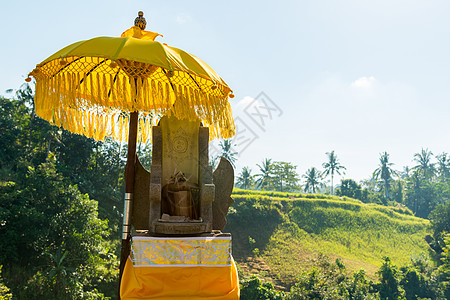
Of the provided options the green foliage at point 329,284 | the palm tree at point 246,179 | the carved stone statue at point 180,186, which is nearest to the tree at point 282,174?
the palm tree at point 246,179

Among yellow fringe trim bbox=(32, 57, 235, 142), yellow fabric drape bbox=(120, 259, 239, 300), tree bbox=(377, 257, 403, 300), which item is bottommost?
tree bbox=(377, 257, 403, 300)

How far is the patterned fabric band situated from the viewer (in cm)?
306

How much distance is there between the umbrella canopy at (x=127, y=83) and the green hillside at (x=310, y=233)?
1705 centimetres

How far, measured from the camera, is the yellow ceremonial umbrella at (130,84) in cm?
284

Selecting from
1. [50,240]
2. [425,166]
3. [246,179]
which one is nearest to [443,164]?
[425,166]

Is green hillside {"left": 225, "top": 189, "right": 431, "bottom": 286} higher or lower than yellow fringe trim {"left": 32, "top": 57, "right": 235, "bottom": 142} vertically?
lower

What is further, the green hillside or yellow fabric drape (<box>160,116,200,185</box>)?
the green hillside

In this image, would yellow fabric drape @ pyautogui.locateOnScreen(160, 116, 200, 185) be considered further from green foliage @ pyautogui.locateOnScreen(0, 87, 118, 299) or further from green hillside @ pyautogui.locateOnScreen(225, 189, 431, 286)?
green hillside @ pyautogui.locateOnScreen(225, 189, 431, 286)

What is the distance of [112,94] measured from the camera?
10.2 feet

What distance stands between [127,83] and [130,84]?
669 millimetres

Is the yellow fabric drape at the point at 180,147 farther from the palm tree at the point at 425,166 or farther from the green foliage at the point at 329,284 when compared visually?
the palm tree at the point at 425,166

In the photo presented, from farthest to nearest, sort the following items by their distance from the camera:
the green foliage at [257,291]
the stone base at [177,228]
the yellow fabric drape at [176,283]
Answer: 1. the green foliage at [257,291]
2. the stone base at [177,228]
3. the yellow fabric drape at [176,283]

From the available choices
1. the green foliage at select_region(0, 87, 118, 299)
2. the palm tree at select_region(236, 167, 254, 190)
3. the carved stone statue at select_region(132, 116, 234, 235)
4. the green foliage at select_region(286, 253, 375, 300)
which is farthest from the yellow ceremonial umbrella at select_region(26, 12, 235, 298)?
the palm tree at select_region(236, 167, 254, 190)

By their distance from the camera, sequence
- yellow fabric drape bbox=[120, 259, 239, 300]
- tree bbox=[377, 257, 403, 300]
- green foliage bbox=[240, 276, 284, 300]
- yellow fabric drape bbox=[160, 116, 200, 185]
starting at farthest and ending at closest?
tree bbox=[377, 257, 403, 300], green foliage bbox=[240, 276, 284, 300], yellow fabric drape bbox=[160, 116, 200, 185], yellow fabric drape bbox=[120, 259, 239, 300]
